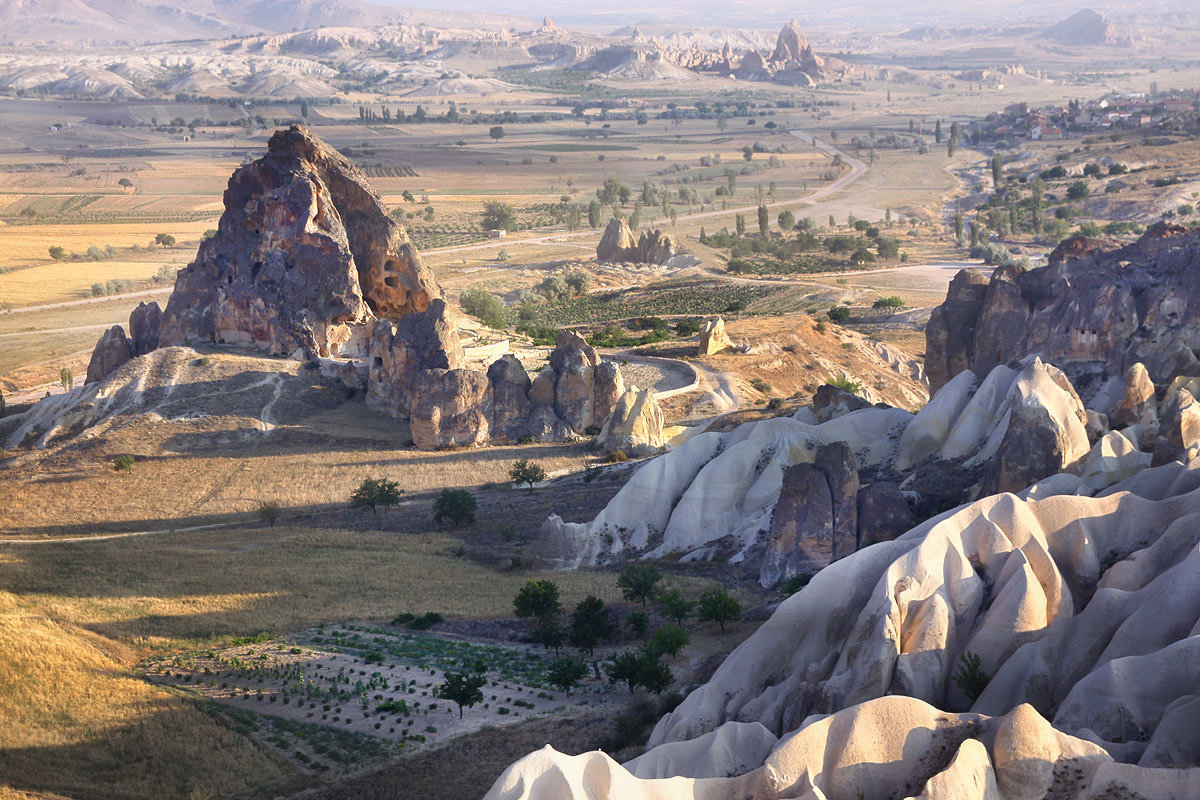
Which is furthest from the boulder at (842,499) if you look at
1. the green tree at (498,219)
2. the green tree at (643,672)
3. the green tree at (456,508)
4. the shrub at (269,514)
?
the green tree at (498,219)

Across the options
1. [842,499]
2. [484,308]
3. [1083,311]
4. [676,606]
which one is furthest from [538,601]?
[484,308]

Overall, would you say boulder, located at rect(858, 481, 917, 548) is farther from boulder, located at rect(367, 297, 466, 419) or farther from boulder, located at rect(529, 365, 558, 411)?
boulder, located at rect(367, 297, 466, 419)

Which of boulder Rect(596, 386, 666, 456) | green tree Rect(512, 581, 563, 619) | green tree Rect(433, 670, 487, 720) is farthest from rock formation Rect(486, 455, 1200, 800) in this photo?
boulder Rect(596, 386, 666, 456)

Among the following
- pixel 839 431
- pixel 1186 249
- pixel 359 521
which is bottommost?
pixel 359 521

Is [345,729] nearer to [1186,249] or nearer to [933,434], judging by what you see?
[933,434]

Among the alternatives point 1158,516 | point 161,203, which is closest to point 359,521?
point 1158,516

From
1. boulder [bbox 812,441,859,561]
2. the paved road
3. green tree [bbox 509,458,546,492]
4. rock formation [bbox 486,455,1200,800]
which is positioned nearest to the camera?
rock formation [bbox 486,455,1200,800]
